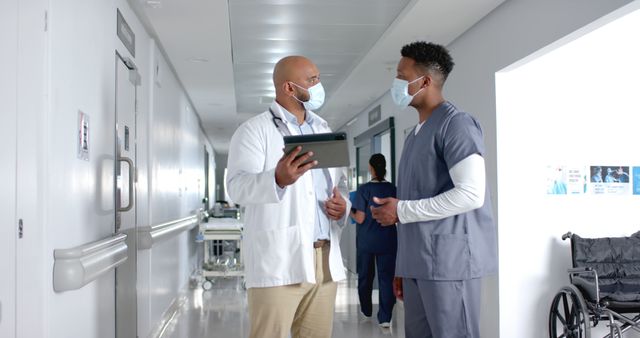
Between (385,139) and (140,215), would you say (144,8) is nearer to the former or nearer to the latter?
(140,215)

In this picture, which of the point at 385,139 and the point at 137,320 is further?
the point at 385,139

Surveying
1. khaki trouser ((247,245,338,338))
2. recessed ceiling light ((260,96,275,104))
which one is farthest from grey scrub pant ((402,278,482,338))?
recessed ceiling light ((260,96,275,104))

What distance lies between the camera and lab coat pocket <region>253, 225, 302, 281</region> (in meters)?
2.11

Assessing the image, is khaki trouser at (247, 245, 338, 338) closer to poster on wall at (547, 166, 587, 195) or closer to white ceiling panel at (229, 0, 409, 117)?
poster on wall at (547, 166, 587, 195)

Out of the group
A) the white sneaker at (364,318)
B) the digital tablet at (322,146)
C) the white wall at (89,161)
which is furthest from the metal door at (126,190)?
the white sneaker at (364,318)

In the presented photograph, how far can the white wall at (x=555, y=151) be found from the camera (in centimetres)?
453

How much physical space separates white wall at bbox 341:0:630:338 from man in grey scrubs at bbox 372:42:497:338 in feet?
4.74

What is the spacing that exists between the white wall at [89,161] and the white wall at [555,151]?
2765 mm

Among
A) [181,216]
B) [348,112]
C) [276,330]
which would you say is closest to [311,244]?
[276,330]

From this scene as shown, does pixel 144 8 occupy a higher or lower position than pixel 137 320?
higher

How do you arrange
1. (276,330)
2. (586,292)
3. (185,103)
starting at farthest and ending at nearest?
(185,103) → (586,292) → (276,330)

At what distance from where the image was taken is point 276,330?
2.13 m

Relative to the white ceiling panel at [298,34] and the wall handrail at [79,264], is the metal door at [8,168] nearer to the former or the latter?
the wall handrail at [79,264]

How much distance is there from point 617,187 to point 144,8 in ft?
12.4
